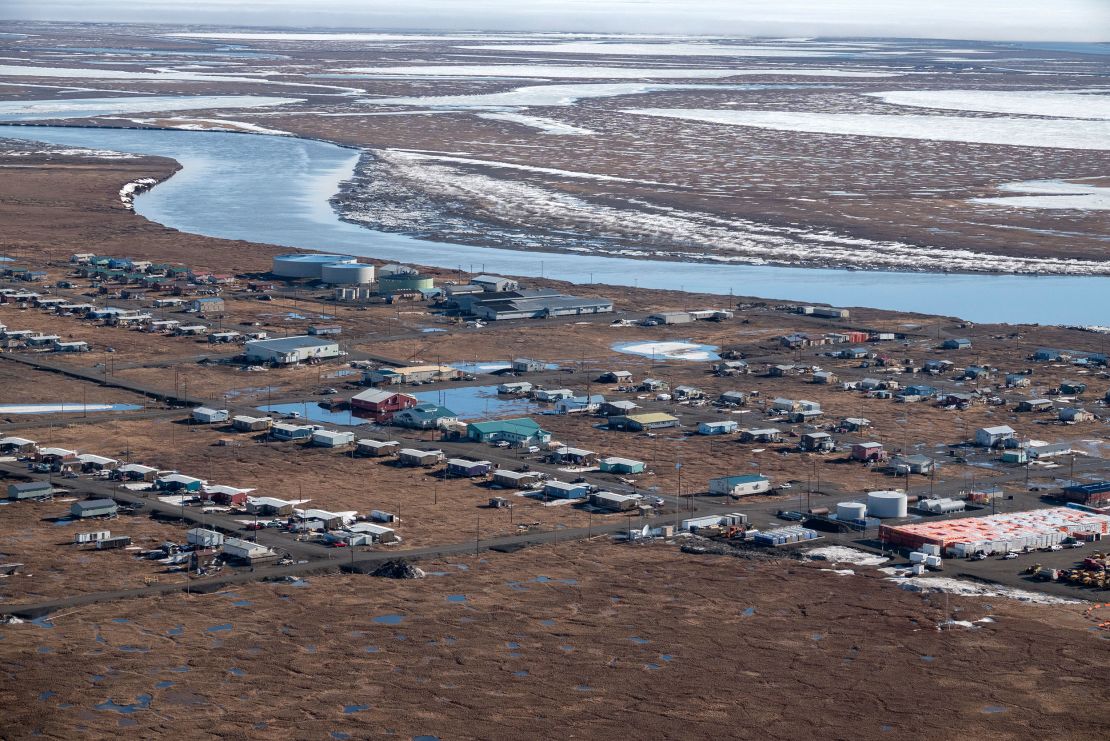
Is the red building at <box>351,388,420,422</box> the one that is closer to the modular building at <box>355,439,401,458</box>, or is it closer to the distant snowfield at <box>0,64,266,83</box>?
the modular building at <box>355,439,401,458</box>

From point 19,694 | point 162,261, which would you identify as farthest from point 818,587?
point 162,261

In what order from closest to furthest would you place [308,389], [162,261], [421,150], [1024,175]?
[308,389] < [162,261] < [1024,175] < [421,150]

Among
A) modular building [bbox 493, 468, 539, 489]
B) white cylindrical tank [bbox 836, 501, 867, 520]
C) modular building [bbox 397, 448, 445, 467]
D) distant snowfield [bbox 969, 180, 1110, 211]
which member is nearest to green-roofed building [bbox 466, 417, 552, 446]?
modular building [bbox 397, 448, 445, 467]

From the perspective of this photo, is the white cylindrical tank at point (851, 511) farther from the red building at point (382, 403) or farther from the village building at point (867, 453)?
the red building at point (382, 403)

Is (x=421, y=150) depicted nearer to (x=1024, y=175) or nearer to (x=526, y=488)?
(x=1024, y=175)

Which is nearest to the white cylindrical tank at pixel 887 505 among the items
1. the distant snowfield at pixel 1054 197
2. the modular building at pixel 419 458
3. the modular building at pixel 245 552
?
the modular building at pixel 419 458

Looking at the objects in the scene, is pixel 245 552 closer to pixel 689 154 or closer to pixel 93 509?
pixel 93 509

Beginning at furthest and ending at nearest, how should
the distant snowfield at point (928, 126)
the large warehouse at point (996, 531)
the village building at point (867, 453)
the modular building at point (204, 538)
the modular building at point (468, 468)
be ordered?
1. the distant snowfield at point (928, 126)
2. the village building at point (867, 453)
3. the modular building at point (468, 468)
4. the large warehouse at point (996, 531)
5. the modular building at point (204, 538)

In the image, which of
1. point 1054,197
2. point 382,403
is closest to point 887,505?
point 382,403
